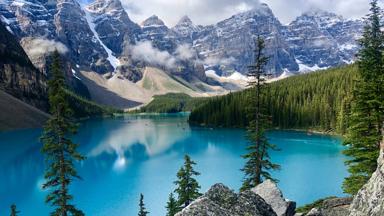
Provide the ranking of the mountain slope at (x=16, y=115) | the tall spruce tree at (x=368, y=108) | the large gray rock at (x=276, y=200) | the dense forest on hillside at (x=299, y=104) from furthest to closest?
the mountain slope at (x=16, y=115) → the dense forest on hillside at (x=299, y=104) → the tall spruce tree at (x=368, y=108) → the large gray rock at (x=276, y=200)

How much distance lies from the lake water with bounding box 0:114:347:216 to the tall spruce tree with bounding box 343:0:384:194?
893 inches

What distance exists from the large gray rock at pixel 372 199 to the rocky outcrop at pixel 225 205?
9.47 ft

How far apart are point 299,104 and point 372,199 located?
152 m

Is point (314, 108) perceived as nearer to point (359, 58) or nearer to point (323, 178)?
point (323, 178)

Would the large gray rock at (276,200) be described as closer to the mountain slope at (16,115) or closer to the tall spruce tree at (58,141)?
the tall spruce tree at (58,141)

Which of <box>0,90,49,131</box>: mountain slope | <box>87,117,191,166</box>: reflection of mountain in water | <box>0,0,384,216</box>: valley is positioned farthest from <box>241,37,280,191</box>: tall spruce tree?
<box>0,90,49,131</box>: mountain slope

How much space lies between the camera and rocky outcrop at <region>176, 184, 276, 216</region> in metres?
10.2

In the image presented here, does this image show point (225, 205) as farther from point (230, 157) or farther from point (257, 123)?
point (230, 157)

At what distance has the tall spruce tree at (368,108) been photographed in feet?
86.9

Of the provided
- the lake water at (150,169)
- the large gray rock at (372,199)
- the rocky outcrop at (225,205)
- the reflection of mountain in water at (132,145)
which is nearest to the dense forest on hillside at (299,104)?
the lake water at (150,169)

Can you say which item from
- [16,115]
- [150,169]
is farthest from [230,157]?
[16,115]

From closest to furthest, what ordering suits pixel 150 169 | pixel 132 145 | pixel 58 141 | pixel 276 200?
pixel 276 200
pixel 58 141
pixel 150 169
pixel 132 145

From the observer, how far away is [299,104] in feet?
513

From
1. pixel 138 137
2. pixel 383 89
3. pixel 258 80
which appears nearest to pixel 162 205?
pixel 258 80
